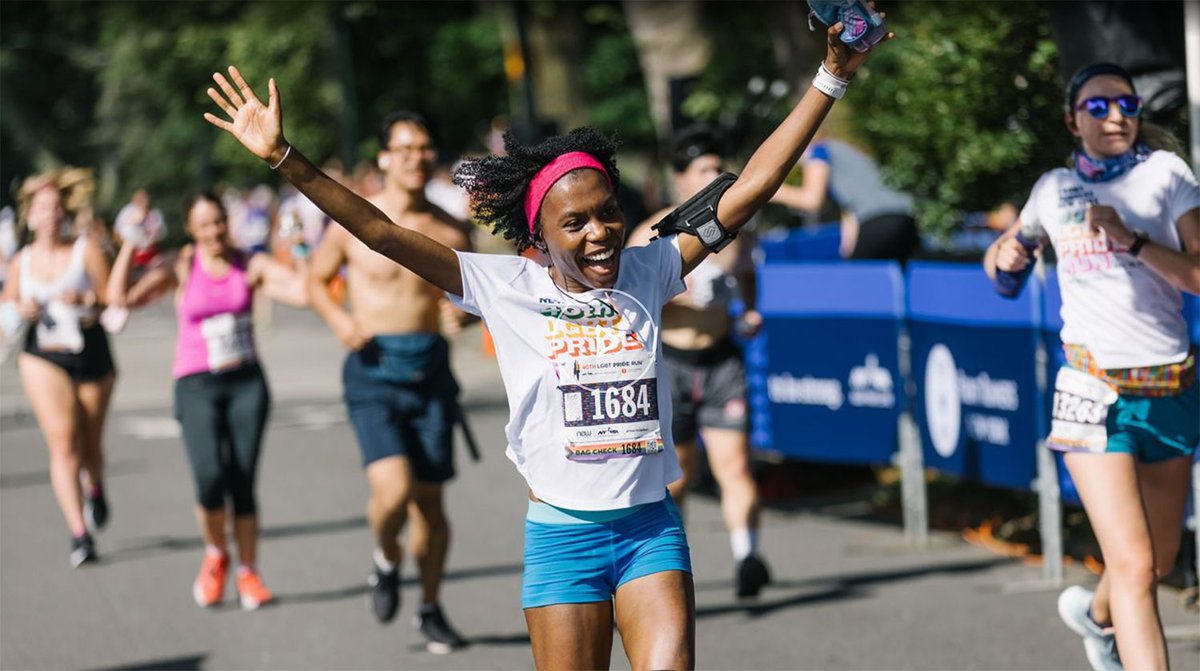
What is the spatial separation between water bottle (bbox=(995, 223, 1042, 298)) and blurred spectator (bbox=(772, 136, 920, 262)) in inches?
177

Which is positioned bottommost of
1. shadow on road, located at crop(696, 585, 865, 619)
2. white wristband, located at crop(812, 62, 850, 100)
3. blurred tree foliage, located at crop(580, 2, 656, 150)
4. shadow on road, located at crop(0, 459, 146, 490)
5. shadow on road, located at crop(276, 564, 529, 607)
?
shadow on road, located at crop(696, 585, 865, 619)

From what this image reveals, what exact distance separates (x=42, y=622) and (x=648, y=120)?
2819cm

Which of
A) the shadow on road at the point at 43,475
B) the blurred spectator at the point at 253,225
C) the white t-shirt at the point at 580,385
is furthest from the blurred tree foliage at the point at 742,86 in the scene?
the blurred spectator at the point at 253,225

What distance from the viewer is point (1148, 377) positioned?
5617 mm

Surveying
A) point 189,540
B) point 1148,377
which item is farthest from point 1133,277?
point 189,540

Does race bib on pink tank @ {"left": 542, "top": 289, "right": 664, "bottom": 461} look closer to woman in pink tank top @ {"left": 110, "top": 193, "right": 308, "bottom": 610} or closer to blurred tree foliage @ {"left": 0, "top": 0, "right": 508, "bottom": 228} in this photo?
woman in pink tank top @ {"left": 110, "top": 193, "right": 308, "bottom": 610}

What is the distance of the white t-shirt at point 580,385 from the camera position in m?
4.59

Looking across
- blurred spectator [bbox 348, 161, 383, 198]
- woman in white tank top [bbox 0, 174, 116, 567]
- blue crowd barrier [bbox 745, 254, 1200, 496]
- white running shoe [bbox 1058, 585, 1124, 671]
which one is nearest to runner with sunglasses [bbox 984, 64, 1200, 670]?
white running shoe [bbox 1058, 585, 1124, 671]

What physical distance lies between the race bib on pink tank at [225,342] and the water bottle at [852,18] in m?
4.85

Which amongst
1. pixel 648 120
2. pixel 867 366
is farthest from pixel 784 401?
pixel 648 120

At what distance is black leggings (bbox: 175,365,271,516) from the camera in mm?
8648

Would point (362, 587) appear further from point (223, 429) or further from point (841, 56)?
point (841, 56)

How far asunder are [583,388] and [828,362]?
5408 mm

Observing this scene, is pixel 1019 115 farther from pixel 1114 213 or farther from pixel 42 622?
pixel 42 622
